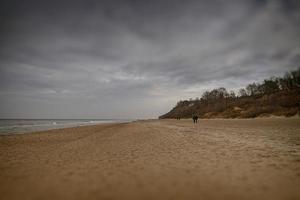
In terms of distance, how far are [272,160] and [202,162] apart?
105 inches

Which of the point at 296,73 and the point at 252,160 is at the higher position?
the point at 296,73

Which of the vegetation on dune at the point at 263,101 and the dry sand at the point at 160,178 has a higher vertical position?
the vegetation on dune at the point at 263,101

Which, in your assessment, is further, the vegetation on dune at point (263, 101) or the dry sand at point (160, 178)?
the vegetation on dune at point (263, 101)

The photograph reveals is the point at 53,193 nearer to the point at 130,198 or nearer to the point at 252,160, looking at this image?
the point at 130,198

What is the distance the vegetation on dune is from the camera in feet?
163

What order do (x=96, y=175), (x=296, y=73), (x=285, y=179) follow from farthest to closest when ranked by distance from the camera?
(x=296, y=73)
(x=96, y=175)
(x=285, y=179)

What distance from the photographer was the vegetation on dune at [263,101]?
49.6 meters

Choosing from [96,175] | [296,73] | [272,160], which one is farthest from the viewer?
[296,73]

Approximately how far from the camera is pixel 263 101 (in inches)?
2544

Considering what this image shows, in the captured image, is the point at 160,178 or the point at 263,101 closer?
the point at 160,178

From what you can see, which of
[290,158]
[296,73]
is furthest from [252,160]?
[296,73]

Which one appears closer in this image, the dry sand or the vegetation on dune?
the dry sand

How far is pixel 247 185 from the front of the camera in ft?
15.0

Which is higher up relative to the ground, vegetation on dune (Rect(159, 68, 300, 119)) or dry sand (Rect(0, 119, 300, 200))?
vegetation on dune (Rect(159, 68, 300, 119))
